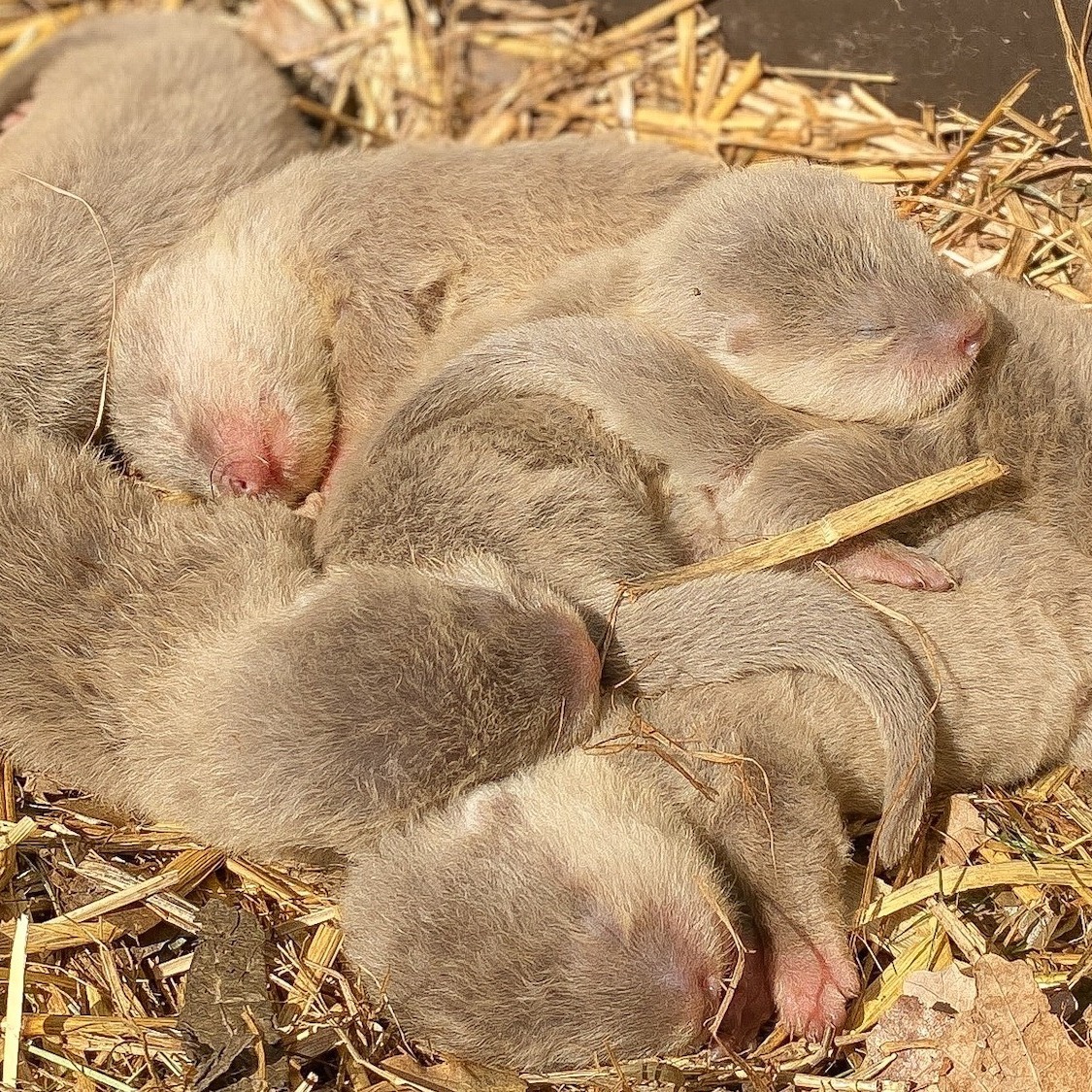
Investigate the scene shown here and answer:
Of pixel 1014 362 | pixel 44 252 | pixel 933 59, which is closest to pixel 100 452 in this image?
pixel 44 252

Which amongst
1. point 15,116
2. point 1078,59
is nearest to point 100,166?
point 15,116

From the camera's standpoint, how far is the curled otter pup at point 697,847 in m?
2.59

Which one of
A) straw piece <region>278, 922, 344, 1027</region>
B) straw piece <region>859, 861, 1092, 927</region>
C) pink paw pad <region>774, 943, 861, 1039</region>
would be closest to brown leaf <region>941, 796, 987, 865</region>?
straw piece <region>859, 861, 1092, 927</region>

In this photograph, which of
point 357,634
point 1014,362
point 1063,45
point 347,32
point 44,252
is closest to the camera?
point 357,634

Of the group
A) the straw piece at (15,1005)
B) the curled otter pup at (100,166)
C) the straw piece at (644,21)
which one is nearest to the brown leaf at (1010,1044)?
the straw piece at (15,1005)

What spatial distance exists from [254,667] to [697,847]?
3.44ft

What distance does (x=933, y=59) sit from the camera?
396cm

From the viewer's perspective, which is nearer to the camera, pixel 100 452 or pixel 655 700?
pixel 655 700

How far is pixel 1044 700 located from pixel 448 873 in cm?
152

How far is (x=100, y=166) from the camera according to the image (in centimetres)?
395

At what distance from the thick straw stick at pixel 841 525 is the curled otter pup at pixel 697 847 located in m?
0.14

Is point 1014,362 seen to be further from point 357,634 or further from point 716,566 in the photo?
point 357,634

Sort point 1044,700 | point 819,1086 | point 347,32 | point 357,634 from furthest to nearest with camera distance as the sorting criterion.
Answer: point 347,32 < point 1044,700 < point 819,1086 < point 357,634

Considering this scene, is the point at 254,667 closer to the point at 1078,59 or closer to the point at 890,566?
the point at 890,566
